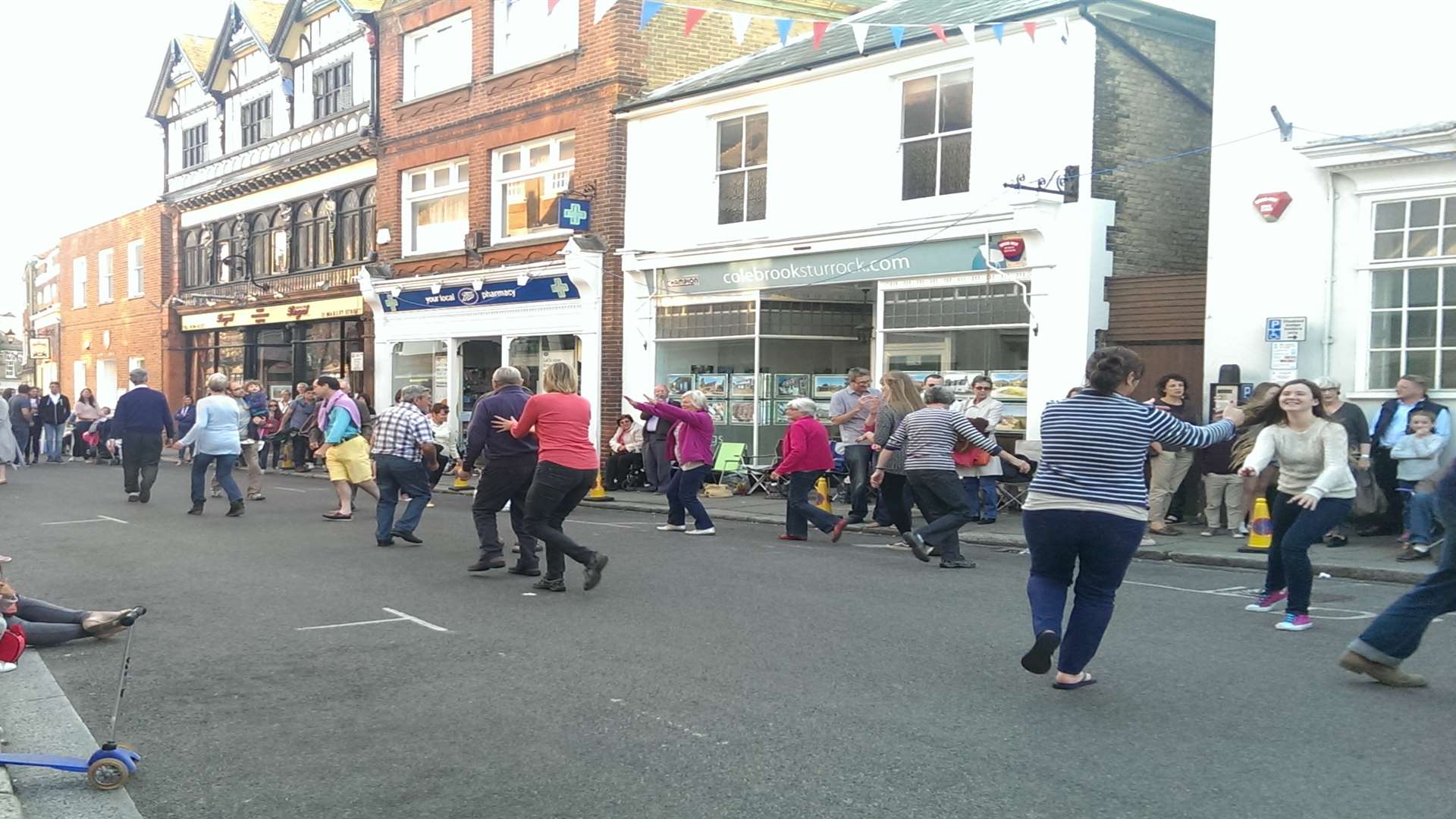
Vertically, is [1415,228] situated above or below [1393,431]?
above

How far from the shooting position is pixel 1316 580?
410 inches

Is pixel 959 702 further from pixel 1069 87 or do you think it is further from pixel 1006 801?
pixel 1069 87

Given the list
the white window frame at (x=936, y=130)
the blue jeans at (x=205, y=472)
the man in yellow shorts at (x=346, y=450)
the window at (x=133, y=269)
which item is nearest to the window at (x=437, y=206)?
the white window frame at (x=936, y=130)

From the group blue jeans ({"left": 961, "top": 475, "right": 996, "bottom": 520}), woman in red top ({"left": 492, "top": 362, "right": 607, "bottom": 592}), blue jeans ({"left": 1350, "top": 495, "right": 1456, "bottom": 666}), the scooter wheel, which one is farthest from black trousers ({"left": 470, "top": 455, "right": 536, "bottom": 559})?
blue jeans ({"left": 1350, "top": 495, "right": 1456, "bottom": 666})

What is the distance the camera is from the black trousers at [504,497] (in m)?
10.2

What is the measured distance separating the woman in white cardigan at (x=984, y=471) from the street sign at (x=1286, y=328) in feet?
10.1

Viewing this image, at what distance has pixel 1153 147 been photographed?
16203 mm

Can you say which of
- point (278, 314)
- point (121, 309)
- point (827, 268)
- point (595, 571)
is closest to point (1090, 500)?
point (595, 571)

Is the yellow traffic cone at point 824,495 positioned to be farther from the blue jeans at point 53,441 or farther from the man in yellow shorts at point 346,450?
the blue jeans at point 53,441

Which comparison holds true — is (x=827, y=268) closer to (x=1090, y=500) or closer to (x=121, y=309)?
(x=1090, y=500)

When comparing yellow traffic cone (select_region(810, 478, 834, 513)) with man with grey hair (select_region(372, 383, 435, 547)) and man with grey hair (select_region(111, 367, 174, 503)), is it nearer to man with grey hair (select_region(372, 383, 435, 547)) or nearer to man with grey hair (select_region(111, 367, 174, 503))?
man with grey hair (select_region(372, 383, 435, 547))

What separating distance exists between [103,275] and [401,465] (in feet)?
113

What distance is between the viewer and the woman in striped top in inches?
234

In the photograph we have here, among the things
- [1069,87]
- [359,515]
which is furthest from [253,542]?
[1069,87]
